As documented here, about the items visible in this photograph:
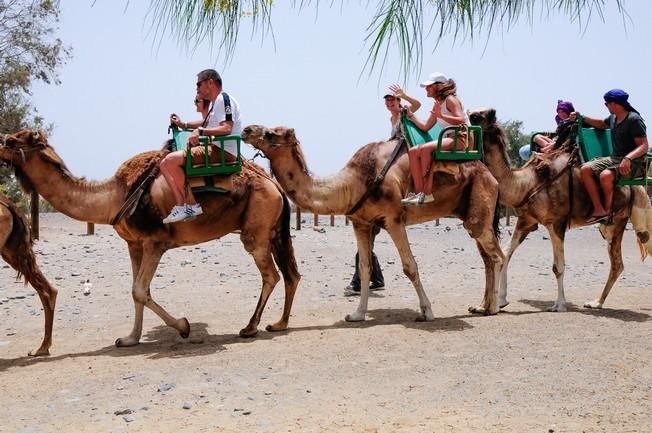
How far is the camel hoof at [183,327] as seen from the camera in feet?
26.0

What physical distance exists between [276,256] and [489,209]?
255cm

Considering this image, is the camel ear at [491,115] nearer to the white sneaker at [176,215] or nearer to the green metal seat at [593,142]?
the green metal seat at [593,142]

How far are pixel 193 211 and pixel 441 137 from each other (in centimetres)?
280

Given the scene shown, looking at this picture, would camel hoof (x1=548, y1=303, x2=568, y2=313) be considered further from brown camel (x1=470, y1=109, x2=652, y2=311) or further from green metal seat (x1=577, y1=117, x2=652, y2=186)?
green metal seat (x1=577, y1=117, x2=652, y2=186)

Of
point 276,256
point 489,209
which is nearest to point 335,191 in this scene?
point 276,256

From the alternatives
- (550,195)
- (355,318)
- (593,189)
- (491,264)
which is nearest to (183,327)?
(355,318)

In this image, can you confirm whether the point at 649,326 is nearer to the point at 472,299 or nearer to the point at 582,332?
the point at 582,332

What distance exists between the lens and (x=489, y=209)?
893 centimetres

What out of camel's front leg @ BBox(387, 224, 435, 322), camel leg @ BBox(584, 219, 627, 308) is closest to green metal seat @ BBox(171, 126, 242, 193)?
camel's front leg @ BBox(387, 224, 435, 322)

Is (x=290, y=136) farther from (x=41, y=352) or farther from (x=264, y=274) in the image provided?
(x=41, y=352)

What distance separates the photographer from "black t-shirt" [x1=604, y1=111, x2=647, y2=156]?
9.05m

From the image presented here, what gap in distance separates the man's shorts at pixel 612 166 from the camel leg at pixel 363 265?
2888 mm

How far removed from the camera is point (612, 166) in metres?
9.20

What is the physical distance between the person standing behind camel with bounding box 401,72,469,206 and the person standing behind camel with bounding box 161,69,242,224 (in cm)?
197
